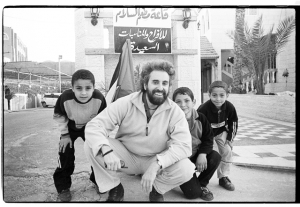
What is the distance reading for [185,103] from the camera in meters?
2.70

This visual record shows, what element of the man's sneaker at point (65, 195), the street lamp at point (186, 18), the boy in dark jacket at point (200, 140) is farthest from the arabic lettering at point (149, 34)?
the man's sneaker at point (65, 195)

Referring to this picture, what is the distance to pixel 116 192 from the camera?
2510 millimetres

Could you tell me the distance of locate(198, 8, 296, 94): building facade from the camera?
8.77 feet

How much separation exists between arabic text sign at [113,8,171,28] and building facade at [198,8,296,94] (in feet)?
1.36

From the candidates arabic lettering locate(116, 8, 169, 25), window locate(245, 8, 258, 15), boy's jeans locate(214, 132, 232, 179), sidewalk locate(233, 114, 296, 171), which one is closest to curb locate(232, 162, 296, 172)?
sidewalk locate(233, 114, 296, 171)

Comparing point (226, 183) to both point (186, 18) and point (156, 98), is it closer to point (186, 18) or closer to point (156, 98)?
point (156, 98)

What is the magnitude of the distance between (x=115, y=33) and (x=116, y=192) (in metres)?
1.87

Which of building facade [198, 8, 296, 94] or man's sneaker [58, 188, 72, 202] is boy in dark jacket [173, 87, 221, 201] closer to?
building facade [198, 8, 296, 94]

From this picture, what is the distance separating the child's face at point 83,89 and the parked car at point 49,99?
43 centimetres

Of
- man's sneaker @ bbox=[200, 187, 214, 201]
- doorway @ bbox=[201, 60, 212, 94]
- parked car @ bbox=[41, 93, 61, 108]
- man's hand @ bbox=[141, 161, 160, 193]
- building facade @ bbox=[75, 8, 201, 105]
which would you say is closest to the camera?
man's hand @ bbox=[141, 161, 160, 193]

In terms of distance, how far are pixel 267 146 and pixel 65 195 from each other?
266 centimetres

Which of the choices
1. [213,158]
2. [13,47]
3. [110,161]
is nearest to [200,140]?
[213,158]

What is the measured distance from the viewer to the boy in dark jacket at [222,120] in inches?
109

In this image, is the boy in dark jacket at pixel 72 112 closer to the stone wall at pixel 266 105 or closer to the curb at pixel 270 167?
the stone wall at pixel 266 105
